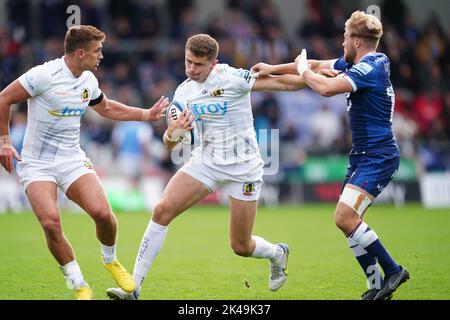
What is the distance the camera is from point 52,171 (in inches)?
332

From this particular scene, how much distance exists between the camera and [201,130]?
880cm

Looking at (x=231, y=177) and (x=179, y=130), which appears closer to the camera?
(x=179, y=130)

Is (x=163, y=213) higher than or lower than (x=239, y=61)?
higher

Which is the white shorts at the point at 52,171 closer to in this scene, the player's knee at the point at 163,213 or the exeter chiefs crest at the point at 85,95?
the exeter chiefs crest at the point at 85,95

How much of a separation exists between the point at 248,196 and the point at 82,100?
1.96 m

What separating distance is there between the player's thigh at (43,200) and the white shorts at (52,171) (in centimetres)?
7

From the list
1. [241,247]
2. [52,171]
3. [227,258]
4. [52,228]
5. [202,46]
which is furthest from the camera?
[227,258]

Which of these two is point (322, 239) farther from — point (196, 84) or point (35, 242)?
point (196, 84)

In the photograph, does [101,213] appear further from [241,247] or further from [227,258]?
[227,258]

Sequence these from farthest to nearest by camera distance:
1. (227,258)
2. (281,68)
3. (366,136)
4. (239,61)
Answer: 1. (239,61)
2. (227,258)
3. (281,68)
4. (366,136)

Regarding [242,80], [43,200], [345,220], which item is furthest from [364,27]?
[43,200]

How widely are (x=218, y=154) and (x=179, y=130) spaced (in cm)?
59

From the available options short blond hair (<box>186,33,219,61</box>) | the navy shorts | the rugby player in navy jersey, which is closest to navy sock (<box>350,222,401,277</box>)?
the rugby player in navy jersey

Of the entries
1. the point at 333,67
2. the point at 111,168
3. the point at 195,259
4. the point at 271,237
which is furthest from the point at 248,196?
the point at 111,168
